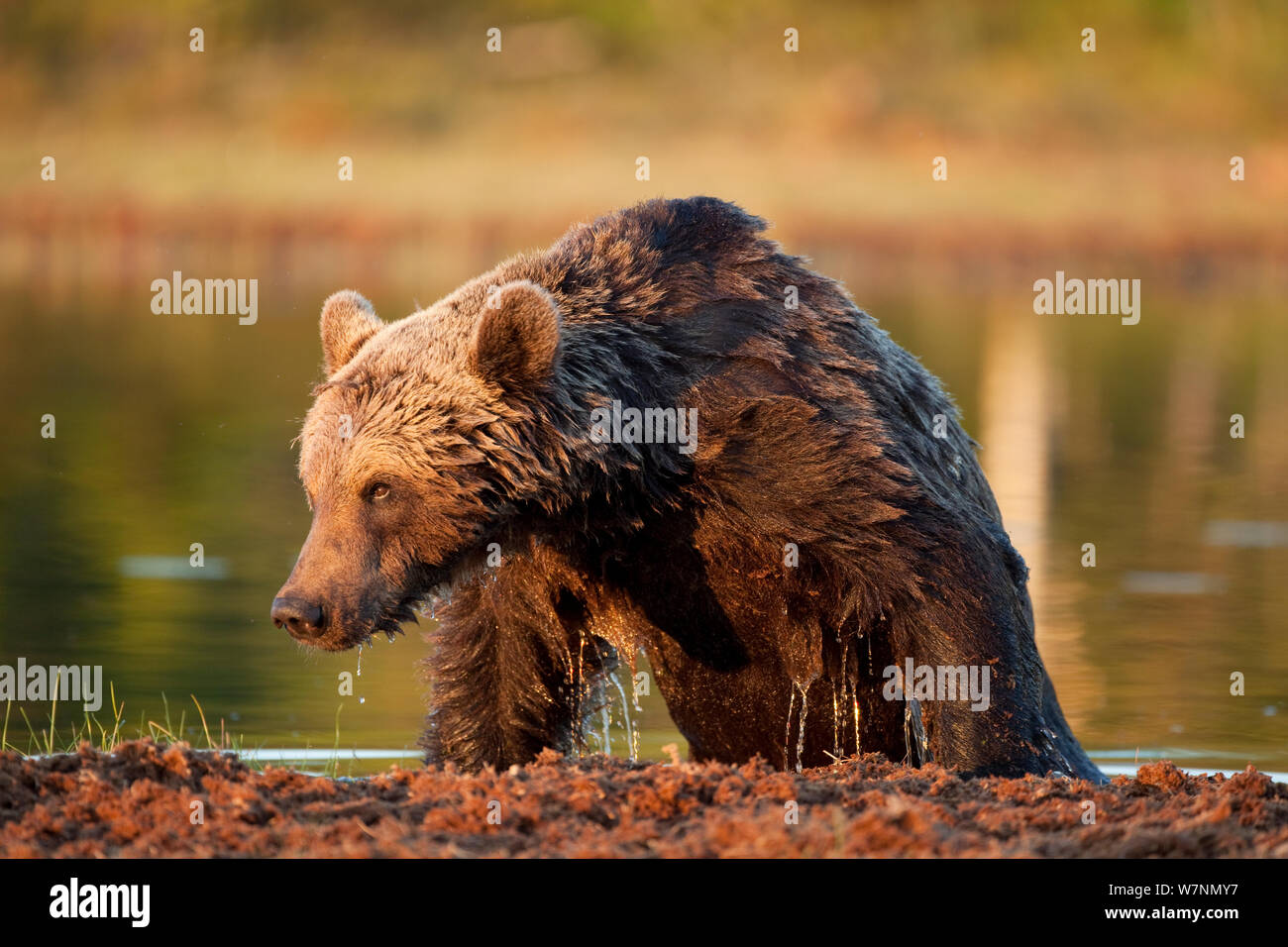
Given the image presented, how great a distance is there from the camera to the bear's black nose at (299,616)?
651 cm

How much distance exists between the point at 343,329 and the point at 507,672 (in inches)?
57.1

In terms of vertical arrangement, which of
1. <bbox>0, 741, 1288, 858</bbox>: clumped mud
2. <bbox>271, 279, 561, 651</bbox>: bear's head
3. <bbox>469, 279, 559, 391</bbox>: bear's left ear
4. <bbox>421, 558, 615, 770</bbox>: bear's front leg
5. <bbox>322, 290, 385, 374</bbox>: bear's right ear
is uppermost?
<bbox>322, 290, 385, 374</bbox>: bear's right ear

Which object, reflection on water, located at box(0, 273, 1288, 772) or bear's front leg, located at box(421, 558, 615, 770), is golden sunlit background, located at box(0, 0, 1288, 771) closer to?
reflection on water, located at box(0, 273, 1288, 772)

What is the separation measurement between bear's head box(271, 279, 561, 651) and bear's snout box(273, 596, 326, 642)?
0.09ft

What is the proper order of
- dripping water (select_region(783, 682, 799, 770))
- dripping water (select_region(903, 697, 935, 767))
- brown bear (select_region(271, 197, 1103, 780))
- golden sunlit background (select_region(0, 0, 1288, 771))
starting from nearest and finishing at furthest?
brown bear (select_region(271, 197, 1103, 780)), dripping water (select_region(903, 697, 935, 767)), dripping water (select_region(783, 682, 799, 770)), golden sunlit background (select_region(0, 0, 1288, 771))

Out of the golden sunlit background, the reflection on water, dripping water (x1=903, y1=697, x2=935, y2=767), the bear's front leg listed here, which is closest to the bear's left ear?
the bear's front leg

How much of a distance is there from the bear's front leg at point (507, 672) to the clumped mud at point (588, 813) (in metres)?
1.15

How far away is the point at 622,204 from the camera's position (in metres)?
35.9

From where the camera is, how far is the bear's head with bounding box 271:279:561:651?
6727mm

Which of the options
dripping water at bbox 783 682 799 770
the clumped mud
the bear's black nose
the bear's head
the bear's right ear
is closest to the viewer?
the clumped mud

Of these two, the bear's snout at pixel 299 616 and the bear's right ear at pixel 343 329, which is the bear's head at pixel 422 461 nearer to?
the bear's snout at pixel 299 616

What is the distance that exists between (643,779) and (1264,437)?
16391 millimetres

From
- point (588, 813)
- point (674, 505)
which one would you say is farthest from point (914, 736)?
point (588, 813)

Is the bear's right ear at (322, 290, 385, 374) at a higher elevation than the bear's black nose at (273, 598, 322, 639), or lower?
higher
